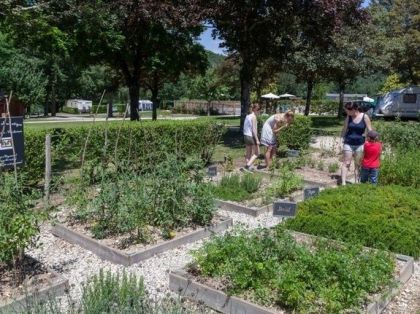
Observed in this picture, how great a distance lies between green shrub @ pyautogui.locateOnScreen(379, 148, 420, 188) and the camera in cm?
801

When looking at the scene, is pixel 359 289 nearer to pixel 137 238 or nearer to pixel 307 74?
pixel 137 238

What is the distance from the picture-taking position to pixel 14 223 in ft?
13.6

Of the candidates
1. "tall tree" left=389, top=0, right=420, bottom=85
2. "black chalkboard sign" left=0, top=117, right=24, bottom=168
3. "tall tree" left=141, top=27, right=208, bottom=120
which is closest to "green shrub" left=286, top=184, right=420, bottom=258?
"black chalkboard sign" left=0, top=117, right=24, bottom=168

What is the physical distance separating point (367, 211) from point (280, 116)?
4815mm

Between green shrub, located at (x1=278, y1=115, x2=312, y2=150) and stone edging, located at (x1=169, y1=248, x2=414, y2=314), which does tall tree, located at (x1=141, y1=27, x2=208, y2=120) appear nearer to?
green shrub, located at (x1=278, y1=115, x2=312, y2=150)

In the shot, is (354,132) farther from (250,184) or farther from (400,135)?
(400,135)

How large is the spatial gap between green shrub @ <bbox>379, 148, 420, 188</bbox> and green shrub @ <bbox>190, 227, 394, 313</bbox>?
3861mm

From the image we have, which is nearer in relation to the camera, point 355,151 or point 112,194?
point 112,194

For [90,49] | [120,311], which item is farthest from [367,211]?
[90,49]

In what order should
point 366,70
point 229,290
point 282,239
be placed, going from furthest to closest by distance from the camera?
1. point 366,70
2. point 282,239
3. point 229,290

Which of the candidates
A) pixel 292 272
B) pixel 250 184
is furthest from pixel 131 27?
pixel 292 272

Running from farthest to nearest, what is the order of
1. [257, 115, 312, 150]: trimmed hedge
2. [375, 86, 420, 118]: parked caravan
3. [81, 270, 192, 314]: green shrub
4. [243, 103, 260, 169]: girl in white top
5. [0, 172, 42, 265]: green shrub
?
[375, 86, 420, 118]: parked caravan, [257, 115, 312, 150]: trimmed hedge, [243, 103, 260, 169]: girl in white top, [0, 172, 42, 265]: green shrub, [81, 270, 192, 314]: green shrub

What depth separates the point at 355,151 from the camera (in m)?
8.61

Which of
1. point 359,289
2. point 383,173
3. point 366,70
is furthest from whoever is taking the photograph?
point 366,70
